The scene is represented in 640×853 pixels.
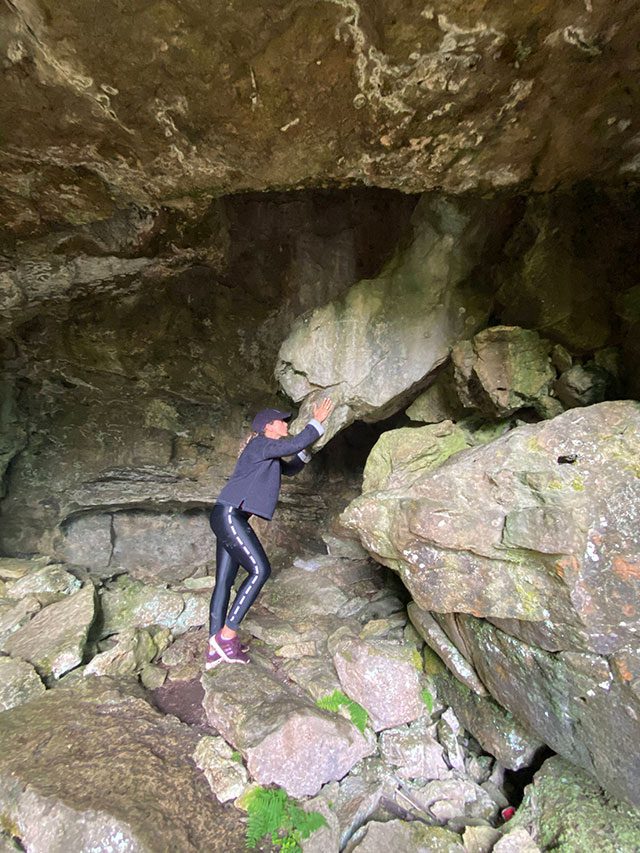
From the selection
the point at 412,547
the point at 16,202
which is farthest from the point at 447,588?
the point at 16,202

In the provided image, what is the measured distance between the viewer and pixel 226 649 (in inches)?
163

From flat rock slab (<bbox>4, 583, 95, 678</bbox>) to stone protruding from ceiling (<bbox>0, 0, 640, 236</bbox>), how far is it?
164 inches

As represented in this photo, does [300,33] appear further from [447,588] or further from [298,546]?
[298,546]

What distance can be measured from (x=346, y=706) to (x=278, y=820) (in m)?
1.01

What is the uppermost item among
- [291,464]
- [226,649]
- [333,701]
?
[291,464]

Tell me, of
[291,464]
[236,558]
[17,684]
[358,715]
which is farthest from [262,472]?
[17,684]

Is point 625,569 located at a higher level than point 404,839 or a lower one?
higher

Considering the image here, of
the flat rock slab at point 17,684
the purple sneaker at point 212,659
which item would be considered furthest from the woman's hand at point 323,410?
the flat rock slab at point 17,684

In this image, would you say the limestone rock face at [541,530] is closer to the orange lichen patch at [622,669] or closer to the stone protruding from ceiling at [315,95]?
the orange lichen patch at [622,669]

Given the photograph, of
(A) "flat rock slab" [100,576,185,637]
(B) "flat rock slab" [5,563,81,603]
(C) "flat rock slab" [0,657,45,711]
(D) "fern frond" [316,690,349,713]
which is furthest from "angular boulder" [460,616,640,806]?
(B) "flat rock slab" [5,563,81,603]

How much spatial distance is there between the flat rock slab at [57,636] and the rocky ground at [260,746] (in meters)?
0.02

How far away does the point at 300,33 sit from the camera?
6.70ft

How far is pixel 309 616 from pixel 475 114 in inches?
199

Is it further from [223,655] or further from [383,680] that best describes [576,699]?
[223,655]
